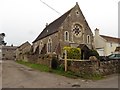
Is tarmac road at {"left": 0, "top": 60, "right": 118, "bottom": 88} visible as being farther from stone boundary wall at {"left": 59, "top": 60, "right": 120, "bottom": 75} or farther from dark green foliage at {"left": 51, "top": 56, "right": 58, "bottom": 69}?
dark green foliage at {"left": 51, "top": 56, "right": 58, "bottom": 69}

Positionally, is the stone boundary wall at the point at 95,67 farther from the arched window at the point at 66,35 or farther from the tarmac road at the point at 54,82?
the arched window at the point at 66,35

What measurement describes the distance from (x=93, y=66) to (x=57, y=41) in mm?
20306

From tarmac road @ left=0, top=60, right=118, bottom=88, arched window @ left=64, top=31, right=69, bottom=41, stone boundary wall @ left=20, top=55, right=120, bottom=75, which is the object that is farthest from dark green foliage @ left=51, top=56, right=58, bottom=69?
arched window @ left=64, top=31, right=69, bottom=41

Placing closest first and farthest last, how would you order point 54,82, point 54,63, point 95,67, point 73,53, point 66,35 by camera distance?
point 54,82 < point 95,67 < point 54,63 < point 73,53 < point 66,35

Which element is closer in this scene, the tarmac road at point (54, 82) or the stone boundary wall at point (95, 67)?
the tarmac road at point (54, 82)

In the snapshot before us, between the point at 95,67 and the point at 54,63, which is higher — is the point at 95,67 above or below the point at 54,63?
below

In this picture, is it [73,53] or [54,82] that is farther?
[73,53]

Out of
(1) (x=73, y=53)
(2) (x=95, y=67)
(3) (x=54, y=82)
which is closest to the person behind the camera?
(3) (x=54, y=82)

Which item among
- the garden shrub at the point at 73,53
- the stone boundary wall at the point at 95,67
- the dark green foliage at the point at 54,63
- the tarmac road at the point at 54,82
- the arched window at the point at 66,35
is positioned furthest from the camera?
the arched window at the point at 66,35

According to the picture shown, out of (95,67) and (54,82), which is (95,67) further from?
(54,82)

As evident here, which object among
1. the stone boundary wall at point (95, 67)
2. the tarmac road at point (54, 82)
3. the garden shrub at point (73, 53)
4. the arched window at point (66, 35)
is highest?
the arched window at point (66, 35)

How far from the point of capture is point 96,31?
49.8 meters

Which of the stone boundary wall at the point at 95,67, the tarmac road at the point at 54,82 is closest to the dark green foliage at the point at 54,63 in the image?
A: the stone boundary wall at the point at 95,67

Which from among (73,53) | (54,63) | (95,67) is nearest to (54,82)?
(95,67)
